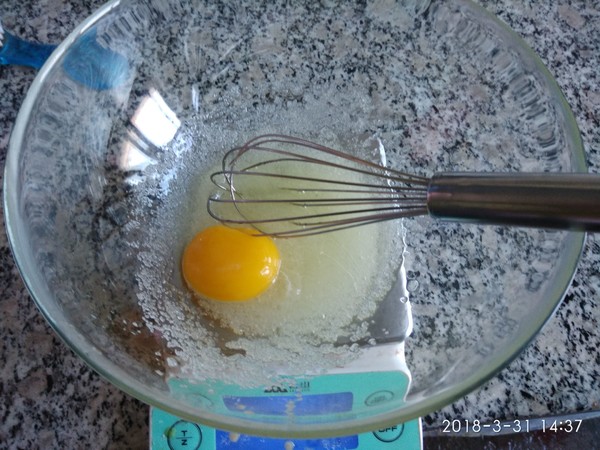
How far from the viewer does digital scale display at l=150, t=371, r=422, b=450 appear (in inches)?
26.3

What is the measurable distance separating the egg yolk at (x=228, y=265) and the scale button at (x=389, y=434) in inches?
11.2

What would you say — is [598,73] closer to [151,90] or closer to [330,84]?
[330,84]

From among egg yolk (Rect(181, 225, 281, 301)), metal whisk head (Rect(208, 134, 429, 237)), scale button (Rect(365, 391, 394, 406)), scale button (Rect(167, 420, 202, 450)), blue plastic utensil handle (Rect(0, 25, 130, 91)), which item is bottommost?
scale button (Rect(167, 420, 202, 450))

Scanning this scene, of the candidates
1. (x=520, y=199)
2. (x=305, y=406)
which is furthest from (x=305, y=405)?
(x=520, y=199)

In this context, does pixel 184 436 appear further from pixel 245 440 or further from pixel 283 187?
pixel 283 187

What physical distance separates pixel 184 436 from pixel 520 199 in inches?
19.5

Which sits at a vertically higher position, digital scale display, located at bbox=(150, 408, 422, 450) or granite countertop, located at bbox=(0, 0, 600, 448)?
granite countertop, located at bbox=(0, 0, 600, 448)

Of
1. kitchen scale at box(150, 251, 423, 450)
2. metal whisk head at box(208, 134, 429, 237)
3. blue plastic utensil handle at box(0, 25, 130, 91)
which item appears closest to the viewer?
kitchen scale at box(150, 251, 423, 450)

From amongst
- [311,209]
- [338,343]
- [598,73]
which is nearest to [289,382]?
[338,343]

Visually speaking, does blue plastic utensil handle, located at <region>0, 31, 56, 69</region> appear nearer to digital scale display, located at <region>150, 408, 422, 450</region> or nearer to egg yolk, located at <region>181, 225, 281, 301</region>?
egg yolk, located at <region>181, 225, 281, 301</region>

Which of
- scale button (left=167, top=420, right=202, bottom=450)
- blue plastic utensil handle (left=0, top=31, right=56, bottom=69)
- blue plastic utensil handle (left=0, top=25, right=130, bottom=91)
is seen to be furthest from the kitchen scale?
blue plastic utensil handle (left=0, top=31, right=56, bottom=69)

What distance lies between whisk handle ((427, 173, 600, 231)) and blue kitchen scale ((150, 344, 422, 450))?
0.82 feet

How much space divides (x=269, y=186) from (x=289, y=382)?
1.24ft

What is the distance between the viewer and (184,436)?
684mm
